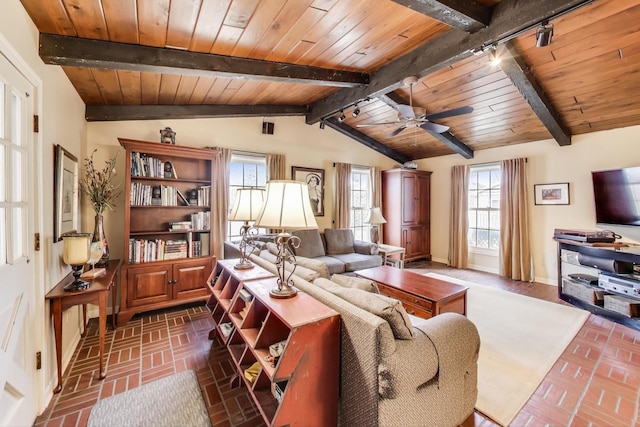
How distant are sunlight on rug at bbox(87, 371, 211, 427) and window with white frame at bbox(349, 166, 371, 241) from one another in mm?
4292

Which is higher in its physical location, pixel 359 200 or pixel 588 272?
pixel 359 200

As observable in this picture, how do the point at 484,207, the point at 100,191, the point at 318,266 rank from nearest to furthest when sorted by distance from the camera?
the point at 318,266
the point at 100,191
the point at 484,207

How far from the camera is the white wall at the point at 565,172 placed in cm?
381

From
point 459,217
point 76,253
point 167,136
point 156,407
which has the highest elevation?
→ point 167,136

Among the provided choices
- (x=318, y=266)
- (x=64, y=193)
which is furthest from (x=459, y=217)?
(x=64, y=193)

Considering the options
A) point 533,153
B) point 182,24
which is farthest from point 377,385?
point 533,153

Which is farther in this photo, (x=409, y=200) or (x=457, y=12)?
(x=409, y=200)

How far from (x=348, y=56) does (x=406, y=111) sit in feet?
2.86

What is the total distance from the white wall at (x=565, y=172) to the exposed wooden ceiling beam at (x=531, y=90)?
315 millimetres

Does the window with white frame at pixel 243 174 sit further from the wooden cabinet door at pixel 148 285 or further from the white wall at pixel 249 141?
the wooden cabinet door at pixel 148 285

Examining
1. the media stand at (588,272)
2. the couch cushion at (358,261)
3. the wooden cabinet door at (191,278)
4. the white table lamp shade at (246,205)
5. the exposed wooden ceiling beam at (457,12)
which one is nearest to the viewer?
the exposed wooden ceiling beam at (457,12)

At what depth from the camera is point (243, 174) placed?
4387mm

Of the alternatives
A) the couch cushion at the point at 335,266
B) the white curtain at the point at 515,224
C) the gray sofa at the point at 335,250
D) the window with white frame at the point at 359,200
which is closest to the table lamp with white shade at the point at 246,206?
the gray sofa at the point at 335,250

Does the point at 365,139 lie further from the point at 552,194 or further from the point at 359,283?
the point at 359,283
